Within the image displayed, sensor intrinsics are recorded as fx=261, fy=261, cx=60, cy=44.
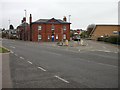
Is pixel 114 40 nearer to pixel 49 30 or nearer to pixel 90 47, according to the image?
pixel 90 47

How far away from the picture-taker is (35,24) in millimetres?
84562

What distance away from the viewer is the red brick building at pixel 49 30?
277 feet

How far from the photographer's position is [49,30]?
3366 inches

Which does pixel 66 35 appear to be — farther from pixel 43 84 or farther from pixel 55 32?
pixel 43 84

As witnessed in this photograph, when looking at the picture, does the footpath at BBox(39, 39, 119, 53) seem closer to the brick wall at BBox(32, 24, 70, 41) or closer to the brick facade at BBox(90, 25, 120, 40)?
the brick wall at BBox(32, 24, 70, 41)

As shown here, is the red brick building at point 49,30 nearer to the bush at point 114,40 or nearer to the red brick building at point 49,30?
the red brick building at point 49,30

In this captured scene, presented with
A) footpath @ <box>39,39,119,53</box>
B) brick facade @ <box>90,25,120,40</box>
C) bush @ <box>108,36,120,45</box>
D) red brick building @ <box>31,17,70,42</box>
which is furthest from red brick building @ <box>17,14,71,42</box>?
footpath @ <box>39,39,119,53</box>

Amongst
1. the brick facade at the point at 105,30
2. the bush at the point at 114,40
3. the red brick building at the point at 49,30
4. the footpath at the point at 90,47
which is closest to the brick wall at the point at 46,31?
the red brick building at the point at 49,30

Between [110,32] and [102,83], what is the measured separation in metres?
83.8

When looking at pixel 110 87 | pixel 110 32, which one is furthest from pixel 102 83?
pixel 110 32

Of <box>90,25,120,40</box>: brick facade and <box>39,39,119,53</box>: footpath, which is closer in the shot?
<box>39,39,119,53</box>: footpath

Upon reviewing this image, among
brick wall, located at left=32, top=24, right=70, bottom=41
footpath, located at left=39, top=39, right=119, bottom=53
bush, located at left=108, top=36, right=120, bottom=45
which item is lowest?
footpath, located at left=39, top=39, right=119, bottom=53

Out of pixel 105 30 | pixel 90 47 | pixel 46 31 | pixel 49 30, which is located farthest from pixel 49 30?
pixel 90 47

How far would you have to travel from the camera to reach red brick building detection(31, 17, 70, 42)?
84.5 m
